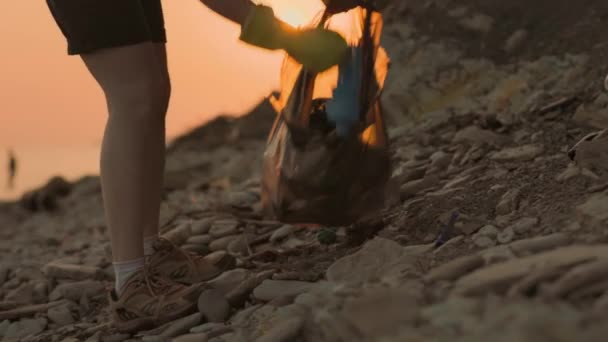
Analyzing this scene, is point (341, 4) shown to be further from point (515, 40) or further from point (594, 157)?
point (515, 40)

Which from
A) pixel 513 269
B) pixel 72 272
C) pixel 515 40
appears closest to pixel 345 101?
pixel 513 269

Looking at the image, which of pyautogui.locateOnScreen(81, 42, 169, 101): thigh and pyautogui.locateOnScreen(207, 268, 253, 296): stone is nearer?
pyautogui.locateOnScreen(81, 42, 169, 101): thigh

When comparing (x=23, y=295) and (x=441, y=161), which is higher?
(x=441, y=161)

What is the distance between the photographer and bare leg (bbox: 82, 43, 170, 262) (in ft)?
7.61

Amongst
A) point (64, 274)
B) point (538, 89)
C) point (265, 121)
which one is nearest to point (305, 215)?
point (64, 274)

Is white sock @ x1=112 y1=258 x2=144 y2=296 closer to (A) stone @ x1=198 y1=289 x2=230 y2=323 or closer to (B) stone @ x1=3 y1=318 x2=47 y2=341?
(A) stone @ x1=198 y1=289 x2=230 y2=323

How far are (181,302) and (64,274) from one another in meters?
1.24

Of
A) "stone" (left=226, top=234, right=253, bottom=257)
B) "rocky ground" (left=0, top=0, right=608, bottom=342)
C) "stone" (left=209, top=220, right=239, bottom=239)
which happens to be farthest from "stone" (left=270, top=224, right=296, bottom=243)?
"stone" (left=209, top=220, right=239, bottom=239)

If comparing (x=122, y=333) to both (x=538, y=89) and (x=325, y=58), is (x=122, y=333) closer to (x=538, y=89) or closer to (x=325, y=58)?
(x=325, y=58)

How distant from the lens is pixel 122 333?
2.47 metres

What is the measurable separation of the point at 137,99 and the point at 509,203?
125cm

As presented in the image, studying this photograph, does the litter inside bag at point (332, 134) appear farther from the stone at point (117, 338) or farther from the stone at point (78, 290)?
the stone at point (78, 290)

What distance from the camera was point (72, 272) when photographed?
3.46 m

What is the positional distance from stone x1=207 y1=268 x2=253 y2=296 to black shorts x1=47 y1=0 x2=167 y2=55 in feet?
2.68
